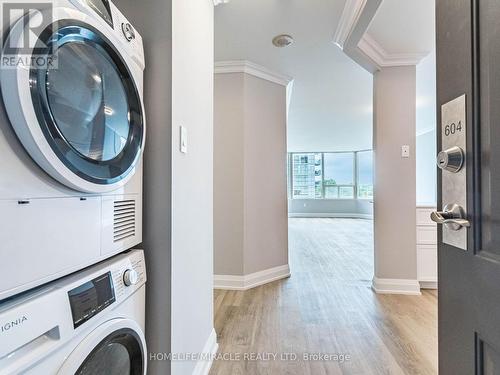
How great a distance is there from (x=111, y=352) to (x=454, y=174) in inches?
40.5

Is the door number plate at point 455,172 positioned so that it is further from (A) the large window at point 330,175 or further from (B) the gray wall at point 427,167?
(A) the large window at point 330,175

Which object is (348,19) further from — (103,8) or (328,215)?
(328,215)

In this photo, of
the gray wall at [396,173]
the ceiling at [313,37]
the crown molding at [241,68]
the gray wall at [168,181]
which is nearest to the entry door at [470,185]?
the gray wall at [168,181]

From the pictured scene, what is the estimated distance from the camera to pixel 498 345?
19.6 inches

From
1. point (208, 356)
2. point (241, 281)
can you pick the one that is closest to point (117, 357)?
point (208, 356)

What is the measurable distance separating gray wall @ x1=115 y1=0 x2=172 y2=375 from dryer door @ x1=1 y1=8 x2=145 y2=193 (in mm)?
102

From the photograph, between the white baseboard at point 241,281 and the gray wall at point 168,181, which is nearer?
the gray wall at point 168,181

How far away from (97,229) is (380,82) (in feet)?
9.21

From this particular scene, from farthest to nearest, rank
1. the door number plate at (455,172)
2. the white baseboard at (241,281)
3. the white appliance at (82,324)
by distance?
the white baseboard at (241,281) < the door number plate at (455,172) < the white appliance at (82,324)

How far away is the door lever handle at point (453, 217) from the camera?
587 millimetres

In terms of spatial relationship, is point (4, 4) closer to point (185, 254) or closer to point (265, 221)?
point (185, 254)

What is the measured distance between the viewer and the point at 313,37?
90.5 inches

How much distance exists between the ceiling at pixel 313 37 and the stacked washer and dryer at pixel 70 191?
1.44 meters

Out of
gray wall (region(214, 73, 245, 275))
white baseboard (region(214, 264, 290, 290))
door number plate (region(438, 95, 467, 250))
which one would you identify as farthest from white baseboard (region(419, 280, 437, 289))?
door number plate (region(438, 95, 467, 250))
